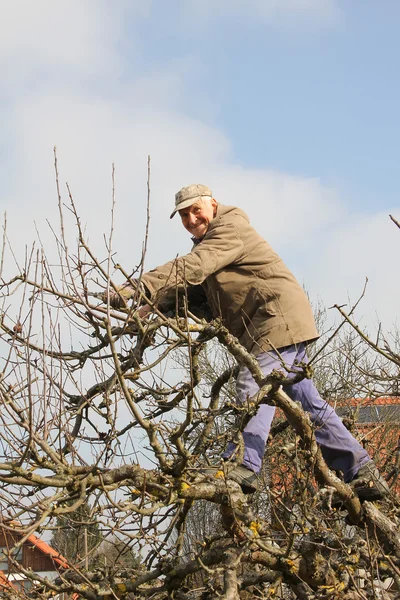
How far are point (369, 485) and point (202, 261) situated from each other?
1685 millimetres

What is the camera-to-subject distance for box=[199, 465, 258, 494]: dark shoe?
3768 mm

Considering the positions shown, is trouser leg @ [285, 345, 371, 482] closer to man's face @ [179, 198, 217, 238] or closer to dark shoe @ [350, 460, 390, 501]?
dark shoe @ [350, 460, 390, 501]

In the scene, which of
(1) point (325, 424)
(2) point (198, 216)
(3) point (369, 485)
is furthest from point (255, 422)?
(2) point (198, 216)

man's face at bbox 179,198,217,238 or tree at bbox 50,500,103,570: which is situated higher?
man's face at bbox 179,198,217,238

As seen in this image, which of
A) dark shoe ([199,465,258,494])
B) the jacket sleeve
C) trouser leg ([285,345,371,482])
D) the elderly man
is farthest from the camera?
trouser leg ([285,345,371,482])

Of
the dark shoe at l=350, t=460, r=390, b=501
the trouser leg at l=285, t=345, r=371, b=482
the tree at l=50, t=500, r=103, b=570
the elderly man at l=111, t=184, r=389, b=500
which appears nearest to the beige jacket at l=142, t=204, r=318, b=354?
the elderly man at l=111, t=184, r=389, b=500

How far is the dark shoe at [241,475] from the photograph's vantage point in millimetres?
3768

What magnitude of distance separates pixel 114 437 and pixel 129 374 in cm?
33

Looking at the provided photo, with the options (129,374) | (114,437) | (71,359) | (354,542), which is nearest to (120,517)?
(114,437)

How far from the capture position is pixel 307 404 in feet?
15.1

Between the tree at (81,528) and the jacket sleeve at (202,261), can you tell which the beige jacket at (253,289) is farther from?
the tree at (81,528)

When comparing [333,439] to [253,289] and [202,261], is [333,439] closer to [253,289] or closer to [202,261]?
[253,289]

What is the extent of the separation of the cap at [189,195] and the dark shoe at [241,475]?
1603mm

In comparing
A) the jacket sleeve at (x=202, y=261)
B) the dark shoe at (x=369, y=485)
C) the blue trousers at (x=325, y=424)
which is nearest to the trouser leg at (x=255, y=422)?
the blue trousers at (x=325, y=424)
